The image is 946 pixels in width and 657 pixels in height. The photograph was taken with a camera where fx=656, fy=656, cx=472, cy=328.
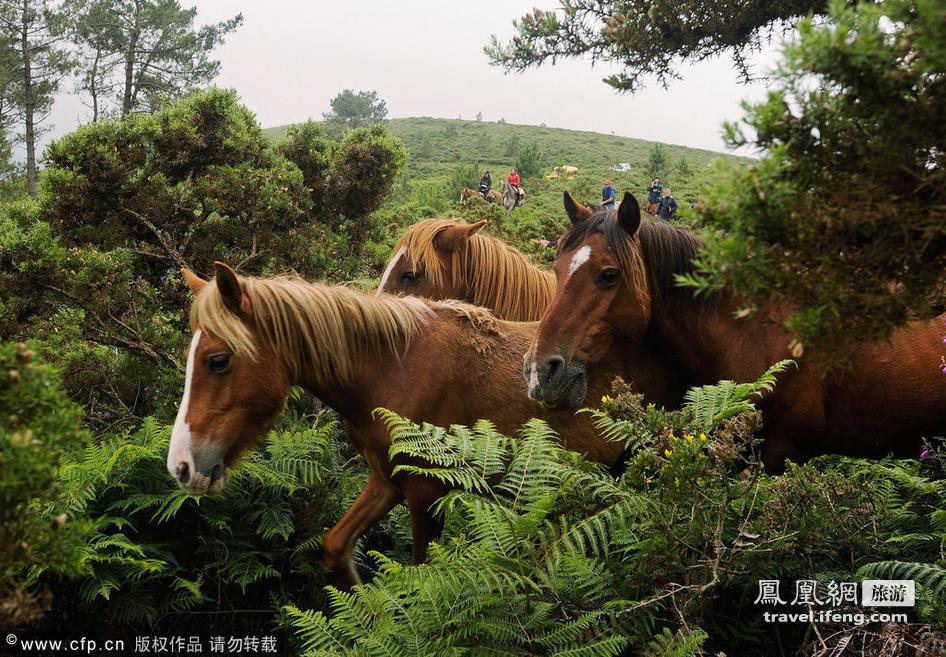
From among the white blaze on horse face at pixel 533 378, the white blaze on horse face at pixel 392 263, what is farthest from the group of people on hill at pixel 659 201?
the white blaze on horse face at pixel 533 378

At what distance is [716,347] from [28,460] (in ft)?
11.9

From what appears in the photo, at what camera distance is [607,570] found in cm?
305

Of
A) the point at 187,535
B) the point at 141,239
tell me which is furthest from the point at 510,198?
the point at 187,535

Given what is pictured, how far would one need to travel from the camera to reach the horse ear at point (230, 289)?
3553mm

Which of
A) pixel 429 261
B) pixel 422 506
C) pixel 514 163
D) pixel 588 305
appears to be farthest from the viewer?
pixel 514 163

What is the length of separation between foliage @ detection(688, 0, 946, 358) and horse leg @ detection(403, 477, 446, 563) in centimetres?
270

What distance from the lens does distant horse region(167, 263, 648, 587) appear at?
356cm

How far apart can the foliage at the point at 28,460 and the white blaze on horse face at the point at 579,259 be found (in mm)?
2783

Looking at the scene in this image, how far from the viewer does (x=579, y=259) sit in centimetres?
393

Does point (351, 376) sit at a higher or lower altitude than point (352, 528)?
higher

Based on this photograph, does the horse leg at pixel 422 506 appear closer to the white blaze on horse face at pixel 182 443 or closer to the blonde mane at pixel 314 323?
the blonde mane at pixel 314 323

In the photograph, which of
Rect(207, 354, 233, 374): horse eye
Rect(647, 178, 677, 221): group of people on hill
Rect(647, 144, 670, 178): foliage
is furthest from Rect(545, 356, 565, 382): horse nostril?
Rect(647, 144, 670, 178): foliage

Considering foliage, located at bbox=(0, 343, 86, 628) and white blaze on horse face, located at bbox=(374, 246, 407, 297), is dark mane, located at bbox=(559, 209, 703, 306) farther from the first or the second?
foliage, located at bbox=(0, 343, 86, 628)

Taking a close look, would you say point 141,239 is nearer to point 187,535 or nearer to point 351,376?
point 187,535
